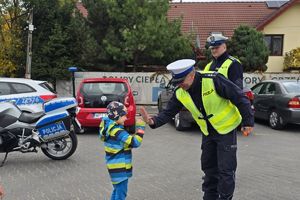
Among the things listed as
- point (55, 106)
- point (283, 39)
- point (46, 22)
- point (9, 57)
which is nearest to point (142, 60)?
point (46, 22)

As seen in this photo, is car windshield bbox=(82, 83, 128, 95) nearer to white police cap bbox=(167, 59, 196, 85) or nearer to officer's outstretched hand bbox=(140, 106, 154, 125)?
officer's outstretched hand bbox=(140, 106, 154, 125)

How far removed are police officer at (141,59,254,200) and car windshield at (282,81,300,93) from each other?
25.8 ft

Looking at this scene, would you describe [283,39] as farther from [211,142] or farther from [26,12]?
[211,142]

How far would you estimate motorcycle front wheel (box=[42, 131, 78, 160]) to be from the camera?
733 centimetres

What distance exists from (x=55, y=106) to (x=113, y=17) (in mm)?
11057

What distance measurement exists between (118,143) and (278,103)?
26.8ft

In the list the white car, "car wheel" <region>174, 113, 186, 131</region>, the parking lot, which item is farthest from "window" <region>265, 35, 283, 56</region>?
the white car

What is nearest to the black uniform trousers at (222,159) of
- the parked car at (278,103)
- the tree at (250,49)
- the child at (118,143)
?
the child at (118,143)

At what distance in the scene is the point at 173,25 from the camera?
18.3 metres

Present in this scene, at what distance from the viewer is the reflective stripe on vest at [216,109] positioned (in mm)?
4090

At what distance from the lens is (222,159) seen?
417 cm

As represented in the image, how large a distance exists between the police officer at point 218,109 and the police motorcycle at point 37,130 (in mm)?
3148

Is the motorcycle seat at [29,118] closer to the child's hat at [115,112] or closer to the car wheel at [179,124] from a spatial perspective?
the child's hat at [115,112]

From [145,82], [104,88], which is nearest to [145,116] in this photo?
[104,88]
